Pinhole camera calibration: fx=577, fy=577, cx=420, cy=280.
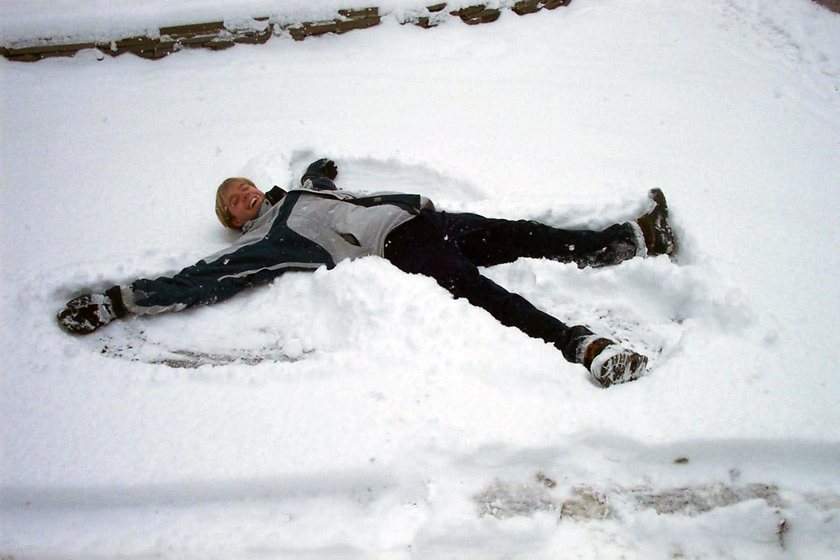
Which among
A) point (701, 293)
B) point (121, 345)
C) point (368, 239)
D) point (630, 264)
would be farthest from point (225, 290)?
point (701, 293)

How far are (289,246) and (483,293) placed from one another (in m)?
0.80

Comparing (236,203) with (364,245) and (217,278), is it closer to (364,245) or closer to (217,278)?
(217,278)

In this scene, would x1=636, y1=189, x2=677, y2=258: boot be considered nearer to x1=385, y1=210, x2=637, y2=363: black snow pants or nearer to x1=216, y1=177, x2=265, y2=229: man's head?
x1=385, y1=210, x2=637, y2=363: black snow pants

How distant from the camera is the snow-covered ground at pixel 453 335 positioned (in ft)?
4.93

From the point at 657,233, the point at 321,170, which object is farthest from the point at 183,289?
the point at 657,233

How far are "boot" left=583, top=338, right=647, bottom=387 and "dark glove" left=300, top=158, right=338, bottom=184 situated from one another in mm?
1570

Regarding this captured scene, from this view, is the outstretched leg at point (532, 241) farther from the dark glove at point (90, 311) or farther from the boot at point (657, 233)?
the dark glove at point (90, 311)

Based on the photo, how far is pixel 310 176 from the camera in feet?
8.98

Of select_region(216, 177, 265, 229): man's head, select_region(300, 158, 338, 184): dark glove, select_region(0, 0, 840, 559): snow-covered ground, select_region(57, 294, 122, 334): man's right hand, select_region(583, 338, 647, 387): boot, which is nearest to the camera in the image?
select_region(0, 0, 840, 559): snow-covered ground

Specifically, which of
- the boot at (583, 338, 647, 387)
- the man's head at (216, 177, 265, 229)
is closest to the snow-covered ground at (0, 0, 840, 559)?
the boot at (583, 338, 647, 387)

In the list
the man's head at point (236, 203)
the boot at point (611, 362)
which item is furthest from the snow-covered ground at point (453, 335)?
the man's head at point (236, 203)

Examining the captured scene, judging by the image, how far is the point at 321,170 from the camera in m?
2.81

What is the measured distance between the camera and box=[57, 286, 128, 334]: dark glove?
6.74 ft

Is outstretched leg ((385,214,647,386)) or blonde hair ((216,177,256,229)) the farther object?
blonde hair ((216,177,256,229))
